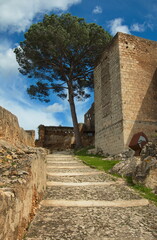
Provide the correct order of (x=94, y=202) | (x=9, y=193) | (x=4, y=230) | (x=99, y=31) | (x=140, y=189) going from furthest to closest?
(x=99, y=31), (x=140, y=189), (x=94, y=202), (x=9, y=193), (x=4, y=230)

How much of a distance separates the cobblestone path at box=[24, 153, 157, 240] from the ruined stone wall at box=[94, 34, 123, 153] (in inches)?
293

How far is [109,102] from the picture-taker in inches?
498

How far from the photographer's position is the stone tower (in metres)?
11.2

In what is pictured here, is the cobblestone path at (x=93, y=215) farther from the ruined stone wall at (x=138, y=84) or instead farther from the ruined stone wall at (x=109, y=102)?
the ruined stone wall at (x=109, y=102)

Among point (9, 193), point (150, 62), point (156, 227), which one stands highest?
point (150, 62)

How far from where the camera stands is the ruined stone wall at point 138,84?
1119 centimetres

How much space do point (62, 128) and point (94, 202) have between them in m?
17.8

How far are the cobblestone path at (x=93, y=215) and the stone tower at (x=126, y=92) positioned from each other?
7.26 m

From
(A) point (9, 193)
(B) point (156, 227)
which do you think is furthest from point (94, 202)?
(A) point (9, 193)

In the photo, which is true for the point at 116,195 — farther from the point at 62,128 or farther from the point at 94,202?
the point at 62,128

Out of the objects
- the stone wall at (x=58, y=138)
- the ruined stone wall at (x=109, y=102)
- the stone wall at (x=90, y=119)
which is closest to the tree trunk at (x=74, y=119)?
the stone wall at (x=58, y=138)

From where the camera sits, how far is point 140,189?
409 cm

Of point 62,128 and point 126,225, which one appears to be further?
point 62,128

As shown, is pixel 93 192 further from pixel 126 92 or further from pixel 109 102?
pixel 109 102
